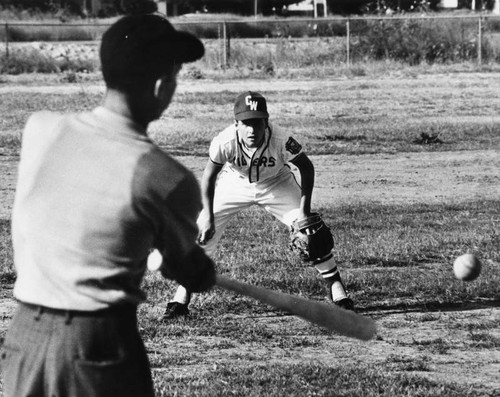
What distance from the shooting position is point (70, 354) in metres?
3.40

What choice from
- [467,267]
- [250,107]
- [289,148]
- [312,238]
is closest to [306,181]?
[289,148]

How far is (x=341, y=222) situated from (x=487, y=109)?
1121cm

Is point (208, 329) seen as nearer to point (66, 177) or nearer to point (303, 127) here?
point (66, 177)

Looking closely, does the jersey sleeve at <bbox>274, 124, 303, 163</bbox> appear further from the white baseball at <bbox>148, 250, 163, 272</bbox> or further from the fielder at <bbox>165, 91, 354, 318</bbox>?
the white baseball at <bbox>148, 250, 163, 272</bbox>

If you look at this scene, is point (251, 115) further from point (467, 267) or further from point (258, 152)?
point (467, 267)

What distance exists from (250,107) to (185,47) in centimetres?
448

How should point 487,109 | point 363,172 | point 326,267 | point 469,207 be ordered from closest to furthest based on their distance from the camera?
point 326,267 → point 469,207 → point 363,172 → point 487,109

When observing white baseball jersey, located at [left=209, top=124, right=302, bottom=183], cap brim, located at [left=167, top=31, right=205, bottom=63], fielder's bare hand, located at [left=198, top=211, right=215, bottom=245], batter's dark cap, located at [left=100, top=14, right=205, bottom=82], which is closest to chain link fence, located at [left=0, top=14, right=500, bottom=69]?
white baseball jersey, located at [left=209, top=124, right=302, bottom=183]

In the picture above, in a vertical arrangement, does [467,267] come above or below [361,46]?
below

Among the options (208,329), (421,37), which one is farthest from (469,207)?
(421,37)

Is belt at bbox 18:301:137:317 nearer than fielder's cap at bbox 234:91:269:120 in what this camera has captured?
Yes

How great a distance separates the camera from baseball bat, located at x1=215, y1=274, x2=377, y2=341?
453cm

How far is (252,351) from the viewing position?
7.23 meters

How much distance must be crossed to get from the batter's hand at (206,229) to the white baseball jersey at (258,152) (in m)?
0.46
